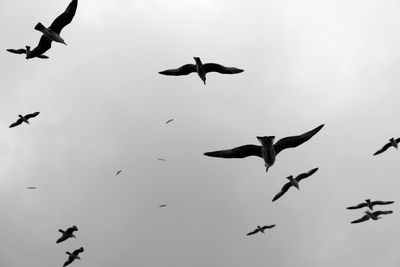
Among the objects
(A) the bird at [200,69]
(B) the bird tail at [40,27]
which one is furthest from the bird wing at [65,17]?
(A) the bird at [200,69]

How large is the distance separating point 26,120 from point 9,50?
26.7 ft

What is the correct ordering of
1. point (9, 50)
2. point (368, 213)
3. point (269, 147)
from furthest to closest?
point (368, 213) < point (9, 50) < point (269, 147)

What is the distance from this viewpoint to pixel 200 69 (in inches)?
931

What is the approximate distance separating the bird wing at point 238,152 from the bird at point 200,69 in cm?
668

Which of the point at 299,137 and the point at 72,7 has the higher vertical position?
the point at 72,7

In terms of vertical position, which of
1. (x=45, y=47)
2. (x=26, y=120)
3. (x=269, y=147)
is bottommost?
(x=269, y=147)

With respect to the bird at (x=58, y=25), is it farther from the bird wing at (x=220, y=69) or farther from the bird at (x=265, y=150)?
the bird at (x=265, y=150)

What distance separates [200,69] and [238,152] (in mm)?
7499

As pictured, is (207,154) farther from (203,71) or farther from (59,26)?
(59,26)

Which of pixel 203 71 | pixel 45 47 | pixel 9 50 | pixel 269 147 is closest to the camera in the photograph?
pixel 269 147

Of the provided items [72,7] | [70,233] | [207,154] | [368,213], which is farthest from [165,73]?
[368,213]

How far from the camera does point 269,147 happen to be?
54.9 ft

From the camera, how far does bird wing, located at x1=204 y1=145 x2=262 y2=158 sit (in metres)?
17.2

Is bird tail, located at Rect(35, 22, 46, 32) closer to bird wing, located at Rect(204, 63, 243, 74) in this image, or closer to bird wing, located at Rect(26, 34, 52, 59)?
bird wing, located at Rect(26, 34, 52, 59)
